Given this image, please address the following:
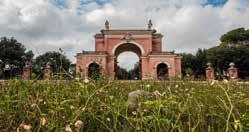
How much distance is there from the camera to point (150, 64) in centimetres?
2995

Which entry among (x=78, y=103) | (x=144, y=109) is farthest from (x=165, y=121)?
(x=78, y=103)

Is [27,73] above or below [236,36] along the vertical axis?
below

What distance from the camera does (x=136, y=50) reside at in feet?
111

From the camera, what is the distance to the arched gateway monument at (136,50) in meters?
29.7

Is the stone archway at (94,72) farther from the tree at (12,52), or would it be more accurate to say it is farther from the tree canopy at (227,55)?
the tree at (12,52)

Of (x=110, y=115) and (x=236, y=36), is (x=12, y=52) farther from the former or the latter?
(x=110, y=115)

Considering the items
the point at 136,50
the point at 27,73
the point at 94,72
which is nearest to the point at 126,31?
the point at 136,50

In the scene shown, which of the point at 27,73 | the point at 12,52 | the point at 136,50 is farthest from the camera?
the point at 12,52

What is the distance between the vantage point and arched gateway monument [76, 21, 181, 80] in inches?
1171

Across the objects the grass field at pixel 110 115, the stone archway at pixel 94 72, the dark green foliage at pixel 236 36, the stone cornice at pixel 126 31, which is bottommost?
the grass field at pixel 110 115

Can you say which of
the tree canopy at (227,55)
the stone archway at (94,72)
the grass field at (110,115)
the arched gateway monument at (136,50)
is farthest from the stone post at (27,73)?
the tree canopy at (227,55)

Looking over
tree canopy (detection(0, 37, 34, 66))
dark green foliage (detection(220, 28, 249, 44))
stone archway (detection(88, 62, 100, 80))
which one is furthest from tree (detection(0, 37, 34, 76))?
stone archway (detection(88, 62, 100, 80))

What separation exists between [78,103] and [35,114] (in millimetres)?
313

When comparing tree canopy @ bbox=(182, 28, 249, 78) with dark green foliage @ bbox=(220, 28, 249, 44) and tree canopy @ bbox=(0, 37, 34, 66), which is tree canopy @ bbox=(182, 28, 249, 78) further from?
tree canopy @ bbox=(0, 37, 34, 66)
